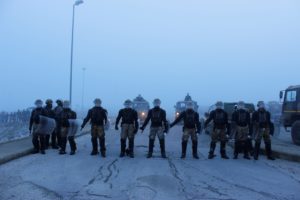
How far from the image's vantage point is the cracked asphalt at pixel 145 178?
10.8m

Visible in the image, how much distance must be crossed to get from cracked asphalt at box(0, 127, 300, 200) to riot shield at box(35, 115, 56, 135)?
1204 millimetres

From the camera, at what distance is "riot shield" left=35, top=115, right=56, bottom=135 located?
60.9 feet

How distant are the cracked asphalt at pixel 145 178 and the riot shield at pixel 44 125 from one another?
1.20m

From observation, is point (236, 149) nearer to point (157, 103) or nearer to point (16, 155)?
point (157, 103)

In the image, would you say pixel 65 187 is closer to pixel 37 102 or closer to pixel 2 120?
pixel 37 102

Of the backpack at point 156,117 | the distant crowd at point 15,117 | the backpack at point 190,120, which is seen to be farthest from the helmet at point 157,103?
the distant crowd at point 15,117

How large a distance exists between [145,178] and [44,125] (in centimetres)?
707

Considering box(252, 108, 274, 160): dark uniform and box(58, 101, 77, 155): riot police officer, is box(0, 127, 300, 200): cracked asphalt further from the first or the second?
box(58, 101, 77, 155): riot police officer

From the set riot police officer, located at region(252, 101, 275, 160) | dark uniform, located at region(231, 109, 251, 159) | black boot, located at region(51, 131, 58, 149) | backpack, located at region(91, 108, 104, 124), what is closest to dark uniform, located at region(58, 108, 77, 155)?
backpack, located at region(91, 108, 104, 124)

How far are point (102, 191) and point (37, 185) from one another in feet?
5.10

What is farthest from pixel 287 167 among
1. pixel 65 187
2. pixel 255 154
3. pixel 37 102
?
pixel 37 102

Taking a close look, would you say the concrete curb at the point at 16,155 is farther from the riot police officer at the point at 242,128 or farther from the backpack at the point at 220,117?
the riot police officer at the point at 242,128

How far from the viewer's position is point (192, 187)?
1171 centimetres

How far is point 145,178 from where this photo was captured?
1263cm
